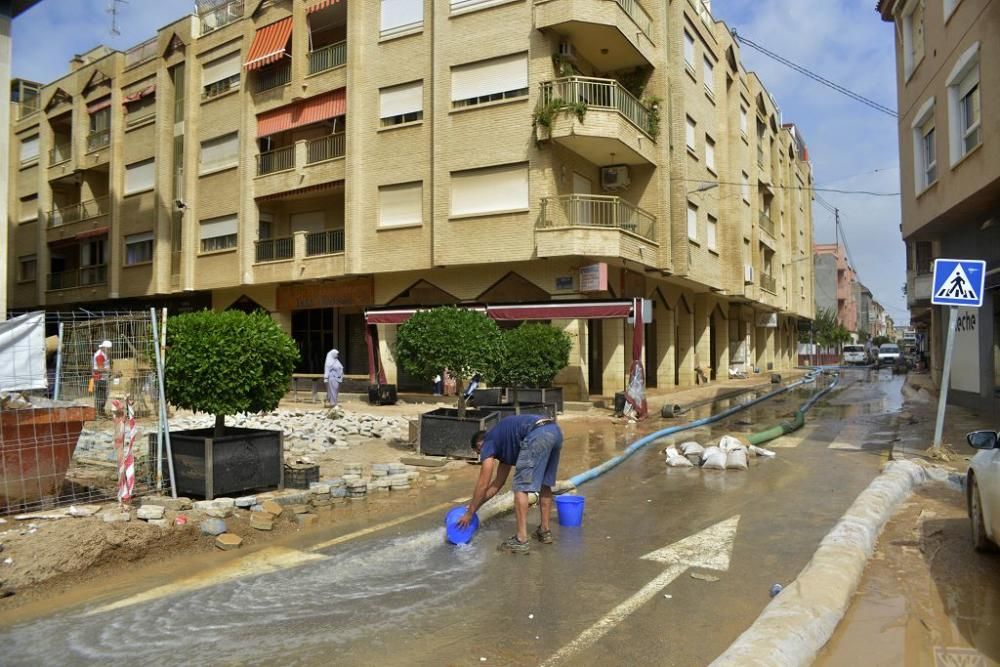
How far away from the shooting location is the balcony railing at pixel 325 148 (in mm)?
25812

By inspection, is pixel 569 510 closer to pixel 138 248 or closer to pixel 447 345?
pixel 447 345

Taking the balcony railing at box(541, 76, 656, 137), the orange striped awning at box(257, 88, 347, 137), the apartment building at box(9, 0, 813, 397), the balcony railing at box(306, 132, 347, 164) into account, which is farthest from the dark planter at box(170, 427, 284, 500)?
the orange striped awning at box(257, 88, 347, 137)

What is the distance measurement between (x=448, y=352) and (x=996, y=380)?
37.5 feet

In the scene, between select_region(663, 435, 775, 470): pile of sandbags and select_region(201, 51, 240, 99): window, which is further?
select_region(201, 51, 240, 99): window

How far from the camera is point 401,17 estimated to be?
2434 centimetres

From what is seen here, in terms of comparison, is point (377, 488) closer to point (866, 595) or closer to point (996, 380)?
point (866, 595)

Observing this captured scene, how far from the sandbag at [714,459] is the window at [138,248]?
2855cm

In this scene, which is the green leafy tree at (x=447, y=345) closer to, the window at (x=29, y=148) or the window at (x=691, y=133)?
the window at (x=691, y=133)

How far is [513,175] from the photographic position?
71.7 ft

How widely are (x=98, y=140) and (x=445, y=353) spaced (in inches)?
1205

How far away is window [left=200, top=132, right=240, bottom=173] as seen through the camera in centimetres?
2884

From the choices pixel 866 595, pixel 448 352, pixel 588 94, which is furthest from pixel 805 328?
pixel 866 595

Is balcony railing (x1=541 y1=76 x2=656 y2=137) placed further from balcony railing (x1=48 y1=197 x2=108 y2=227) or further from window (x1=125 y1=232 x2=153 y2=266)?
balcony railing (x1=48 y1=197 x2=108 y2=227)

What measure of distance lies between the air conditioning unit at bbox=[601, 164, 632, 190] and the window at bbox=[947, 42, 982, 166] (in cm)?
1084
